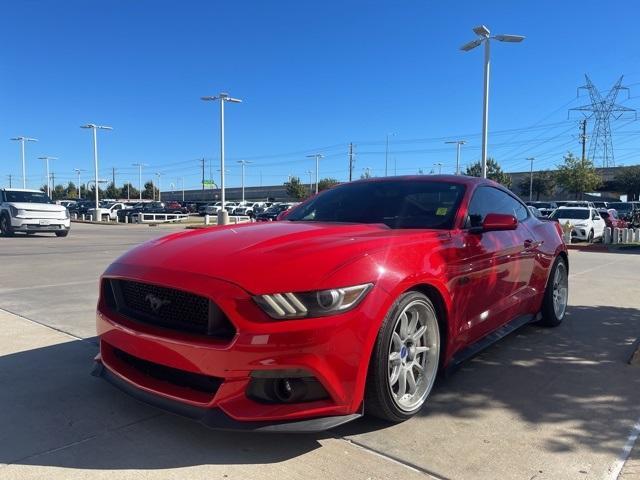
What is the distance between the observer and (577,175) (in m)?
50.5

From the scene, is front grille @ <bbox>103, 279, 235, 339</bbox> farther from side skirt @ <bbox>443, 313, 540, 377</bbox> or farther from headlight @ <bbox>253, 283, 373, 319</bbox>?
side skirt @ <bbox>443, 313, 540, 377</bbox>

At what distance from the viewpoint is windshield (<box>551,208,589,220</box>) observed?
20203mm

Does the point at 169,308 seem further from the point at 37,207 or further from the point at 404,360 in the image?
the point at 37,207

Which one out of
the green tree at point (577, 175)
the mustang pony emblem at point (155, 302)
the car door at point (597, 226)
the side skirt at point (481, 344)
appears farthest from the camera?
the green tree at point (577, 175)

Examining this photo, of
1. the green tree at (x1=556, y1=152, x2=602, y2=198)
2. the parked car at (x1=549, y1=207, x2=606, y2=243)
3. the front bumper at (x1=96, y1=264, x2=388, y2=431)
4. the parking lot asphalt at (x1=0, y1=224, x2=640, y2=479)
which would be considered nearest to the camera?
the front bumper at (x1=96, y1=264, x2=388, y2=431)

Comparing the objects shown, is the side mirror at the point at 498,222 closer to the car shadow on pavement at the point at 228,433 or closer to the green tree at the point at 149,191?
the car shadow on pavement at the point at 228,433

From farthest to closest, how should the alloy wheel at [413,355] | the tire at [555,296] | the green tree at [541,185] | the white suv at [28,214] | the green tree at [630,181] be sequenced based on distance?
the green tree at [541,185], the green tree at [630,181], the white suv at [28,214], the tire at [555,296], the alloy wheel at [413,355]

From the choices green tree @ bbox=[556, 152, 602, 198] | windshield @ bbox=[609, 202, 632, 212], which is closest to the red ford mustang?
windshield @ bbox=[609, 202, 632, 212]

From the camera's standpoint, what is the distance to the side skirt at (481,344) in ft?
11.7

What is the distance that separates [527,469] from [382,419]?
821mm

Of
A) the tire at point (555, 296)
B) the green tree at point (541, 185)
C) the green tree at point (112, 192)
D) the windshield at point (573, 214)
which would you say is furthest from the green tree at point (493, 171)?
the green tree at point (112, 192)

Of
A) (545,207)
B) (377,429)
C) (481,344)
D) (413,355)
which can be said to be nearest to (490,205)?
(481,344)

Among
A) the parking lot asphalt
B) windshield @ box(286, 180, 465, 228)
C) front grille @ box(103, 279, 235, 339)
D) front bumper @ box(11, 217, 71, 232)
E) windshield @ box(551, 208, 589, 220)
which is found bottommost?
the parking lot asphalt

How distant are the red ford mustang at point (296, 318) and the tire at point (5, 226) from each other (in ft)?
57.1
